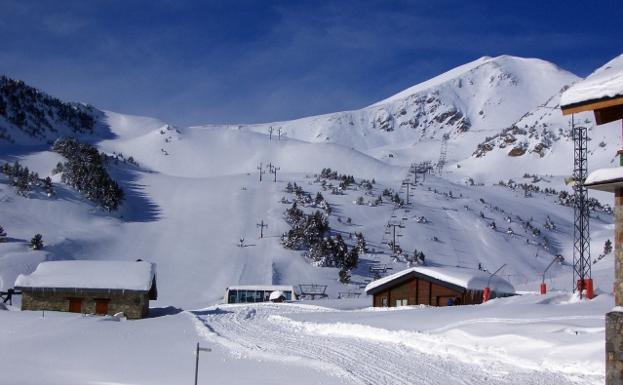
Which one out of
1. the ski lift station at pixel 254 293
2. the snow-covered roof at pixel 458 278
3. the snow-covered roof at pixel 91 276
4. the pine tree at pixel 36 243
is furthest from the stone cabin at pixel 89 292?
the pine tree at pixel 36 243

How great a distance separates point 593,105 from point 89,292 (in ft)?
102

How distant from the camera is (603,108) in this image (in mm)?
10102

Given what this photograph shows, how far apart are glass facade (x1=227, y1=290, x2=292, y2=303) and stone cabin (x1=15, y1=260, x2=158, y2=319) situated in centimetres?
1253

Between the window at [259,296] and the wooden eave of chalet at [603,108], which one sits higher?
the wooden eave of chalet at [603,108]

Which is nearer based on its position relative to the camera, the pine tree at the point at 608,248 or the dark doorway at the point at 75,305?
the dark doorway at the point at 75,305

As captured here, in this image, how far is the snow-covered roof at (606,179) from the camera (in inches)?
394

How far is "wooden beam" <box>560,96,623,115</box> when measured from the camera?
973cm

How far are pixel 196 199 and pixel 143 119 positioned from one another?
333 ft

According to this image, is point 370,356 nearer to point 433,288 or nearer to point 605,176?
point 605,176

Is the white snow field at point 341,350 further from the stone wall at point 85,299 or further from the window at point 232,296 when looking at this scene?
the window at point 232,296

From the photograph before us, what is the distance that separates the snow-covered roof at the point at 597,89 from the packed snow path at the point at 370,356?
627 centimetres

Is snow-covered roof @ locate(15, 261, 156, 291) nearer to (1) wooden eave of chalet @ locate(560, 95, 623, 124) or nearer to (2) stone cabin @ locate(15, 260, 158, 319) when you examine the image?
(2) stone cabin @ locate(15, 260, 158, 319)

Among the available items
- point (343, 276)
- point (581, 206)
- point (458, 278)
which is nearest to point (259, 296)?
point (343, 276)

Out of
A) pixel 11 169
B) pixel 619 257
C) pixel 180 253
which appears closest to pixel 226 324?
pixel 619 257
